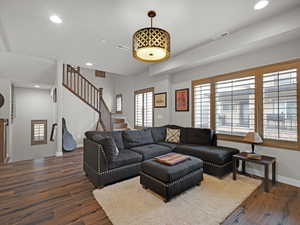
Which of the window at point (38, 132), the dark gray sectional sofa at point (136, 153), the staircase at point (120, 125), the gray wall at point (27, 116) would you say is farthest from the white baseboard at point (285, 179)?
the window at point (38, 132)

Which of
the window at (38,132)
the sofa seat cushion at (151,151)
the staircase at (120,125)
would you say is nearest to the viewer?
the sofa seat cushion at (151,151)

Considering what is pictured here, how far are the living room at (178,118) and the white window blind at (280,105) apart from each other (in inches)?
0.6

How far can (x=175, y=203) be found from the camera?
7.00 feet

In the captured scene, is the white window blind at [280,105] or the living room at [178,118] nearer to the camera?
the living room at [178,118]

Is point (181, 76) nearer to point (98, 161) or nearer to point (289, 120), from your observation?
point (289, 120)

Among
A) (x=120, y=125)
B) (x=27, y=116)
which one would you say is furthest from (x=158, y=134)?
(x=27, y=116)

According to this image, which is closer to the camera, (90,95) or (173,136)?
(173,136)

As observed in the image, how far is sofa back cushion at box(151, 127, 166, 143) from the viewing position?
13.9ft

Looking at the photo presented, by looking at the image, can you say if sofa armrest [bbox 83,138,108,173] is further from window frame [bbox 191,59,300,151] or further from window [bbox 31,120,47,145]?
window [bbox 31,120,47,145]

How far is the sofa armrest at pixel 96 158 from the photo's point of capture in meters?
2.60

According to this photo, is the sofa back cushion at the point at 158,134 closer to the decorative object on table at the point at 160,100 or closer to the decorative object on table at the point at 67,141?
the decorative object on table at the point at 160,100

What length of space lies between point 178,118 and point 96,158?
2.89 m

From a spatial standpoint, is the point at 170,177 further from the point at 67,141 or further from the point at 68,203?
the point at 67,141

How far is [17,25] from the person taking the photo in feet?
9.04
